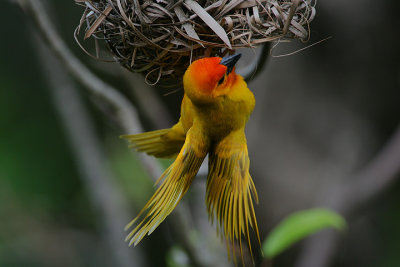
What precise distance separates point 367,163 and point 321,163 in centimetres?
43

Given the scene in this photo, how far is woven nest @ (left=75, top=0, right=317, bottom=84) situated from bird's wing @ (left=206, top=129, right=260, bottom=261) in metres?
0.28

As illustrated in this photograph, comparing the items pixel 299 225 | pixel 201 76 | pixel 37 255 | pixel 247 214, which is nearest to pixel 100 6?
pixel 201 76

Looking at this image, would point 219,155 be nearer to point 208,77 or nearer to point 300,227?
point 208,77

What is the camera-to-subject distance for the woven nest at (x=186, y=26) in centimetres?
126

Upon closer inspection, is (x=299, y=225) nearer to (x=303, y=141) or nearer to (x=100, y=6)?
(x=100, y=6)

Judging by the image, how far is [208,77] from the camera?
1.29 meters

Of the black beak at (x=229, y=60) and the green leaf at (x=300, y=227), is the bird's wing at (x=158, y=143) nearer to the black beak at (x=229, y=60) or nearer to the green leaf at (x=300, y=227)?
the black beak at (x=229, y=60)

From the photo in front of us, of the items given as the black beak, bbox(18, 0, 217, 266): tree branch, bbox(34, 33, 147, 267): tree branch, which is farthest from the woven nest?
bbox(34, 33, 147, 267): tree branch

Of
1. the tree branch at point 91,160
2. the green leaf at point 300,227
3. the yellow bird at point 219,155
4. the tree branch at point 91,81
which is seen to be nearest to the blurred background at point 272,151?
the tree branch at point 91,160

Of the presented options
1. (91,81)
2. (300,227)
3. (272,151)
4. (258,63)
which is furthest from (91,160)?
(258,63)

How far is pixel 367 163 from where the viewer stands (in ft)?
14.0

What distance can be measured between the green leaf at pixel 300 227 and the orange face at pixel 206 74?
1.13 meters

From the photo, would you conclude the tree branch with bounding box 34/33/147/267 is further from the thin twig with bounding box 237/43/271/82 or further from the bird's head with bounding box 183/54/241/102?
the bird's head with bounding box 183/54/241/102

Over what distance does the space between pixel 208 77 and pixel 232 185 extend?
353 millimetres
